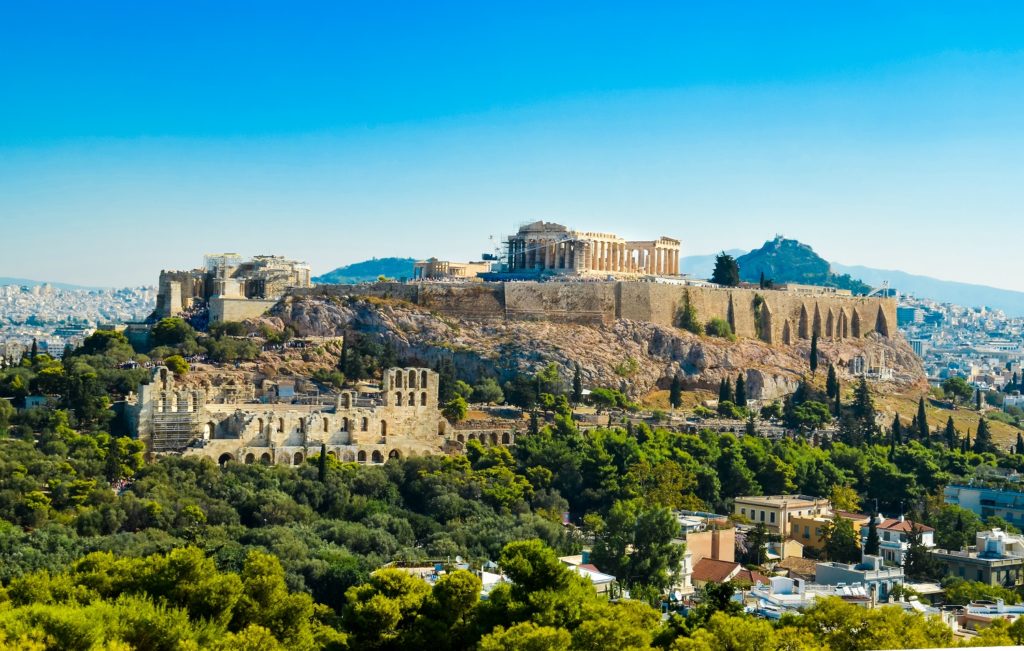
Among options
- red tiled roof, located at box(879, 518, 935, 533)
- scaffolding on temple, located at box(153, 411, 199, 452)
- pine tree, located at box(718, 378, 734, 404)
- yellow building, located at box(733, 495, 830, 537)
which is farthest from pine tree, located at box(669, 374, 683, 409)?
scaffolding on temple, located at box(153, 411, 199, 452)

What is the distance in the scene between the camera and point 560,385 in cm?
3441

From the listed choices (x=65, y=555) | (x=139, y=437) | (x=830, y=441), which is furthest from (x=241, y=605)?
(x=830, y=441)

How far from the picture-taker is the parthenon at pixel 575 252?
1624 inches

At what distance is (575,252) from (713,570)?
62.3 ft

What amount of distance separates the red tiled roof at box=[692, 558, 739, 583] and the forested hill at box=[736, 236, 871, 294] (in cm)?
6597

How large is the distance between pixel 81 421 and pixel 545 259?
17074 mm

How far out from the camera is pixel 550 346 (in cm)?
3603

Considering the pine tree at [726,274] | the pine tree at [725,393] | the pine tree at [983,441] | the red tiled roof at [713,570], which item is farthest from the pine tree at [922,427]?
the red tiled roof at [713,570]

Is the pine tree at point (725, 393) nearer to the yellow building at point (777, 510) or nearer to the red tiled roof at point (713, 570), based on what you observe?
the yellow building at point (777, 510)

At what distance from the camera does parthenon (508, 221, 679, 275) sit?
41.2 meters

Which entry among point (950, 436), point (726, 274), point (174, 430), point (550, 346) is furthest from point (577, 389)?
point (726, 274)

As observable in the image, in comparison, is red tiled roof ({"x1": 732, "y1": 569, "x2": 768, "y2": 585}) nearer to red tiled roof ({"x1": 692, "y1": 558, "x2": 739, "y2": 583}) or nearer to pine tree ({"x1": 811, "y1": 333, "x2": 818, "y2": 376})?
red tiled roof ({"x1": 692, "y1": 558, "x2": 739, "y2": 583})

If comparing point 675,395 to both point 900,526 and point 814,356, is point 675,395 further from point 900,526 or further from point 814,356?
point 900,526

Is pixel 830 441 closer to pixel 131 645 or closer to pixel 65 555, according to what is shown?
pixel 65 555
